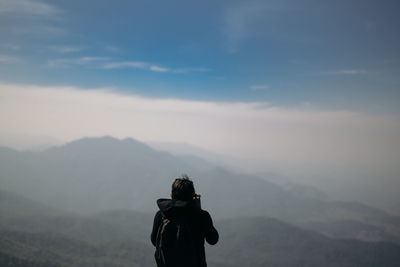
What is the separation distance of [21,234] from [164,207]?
244892mm

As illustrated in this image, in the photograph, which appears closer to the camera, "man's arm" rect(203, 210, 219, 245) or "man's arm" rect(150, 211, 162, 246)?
"man's arm" rect(203, 210, 219, 245)

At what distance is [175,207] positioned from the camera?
→ 13.4 ft

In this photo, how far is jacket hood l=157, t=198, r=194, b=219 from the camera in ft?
13.3

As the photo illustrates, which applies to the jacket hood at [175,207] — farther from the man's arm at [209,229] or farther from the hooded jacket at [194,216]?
the man's arm at [209,229]

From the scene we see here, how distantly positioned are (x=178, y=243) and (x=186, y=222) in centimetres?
40

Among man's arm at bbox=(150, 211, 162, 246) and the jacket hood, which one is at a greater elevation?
the jacket hood

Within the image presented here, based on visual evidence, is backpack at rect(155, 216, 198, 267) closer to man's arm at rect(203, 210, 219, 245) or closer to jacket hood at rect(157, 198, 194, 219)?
jacket hood at rect(157, 198, 194, 219)

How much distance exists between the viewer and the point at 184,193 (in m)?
4.25

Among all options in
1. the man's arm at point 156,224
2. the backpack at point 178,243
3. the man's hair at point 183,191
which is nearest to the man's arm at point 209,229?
the backpack at point 178,243

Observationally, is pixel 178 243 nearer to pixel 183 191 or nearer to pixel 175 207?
pixel 175 207

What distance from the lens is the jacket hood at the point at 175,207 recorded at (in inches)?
160

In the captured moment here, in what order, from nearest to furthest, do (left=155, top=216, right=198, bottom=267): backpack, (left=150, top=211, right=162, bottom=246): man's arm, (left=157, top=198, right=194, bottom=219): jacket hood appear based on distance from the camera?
1. (left=157, top=198, right=194, bottom=219): jacket hood
2. (left=155, top=216, right=198, bottom=267): backpack
3. (left=150, top=211, right=162, bottom=246): man's arm

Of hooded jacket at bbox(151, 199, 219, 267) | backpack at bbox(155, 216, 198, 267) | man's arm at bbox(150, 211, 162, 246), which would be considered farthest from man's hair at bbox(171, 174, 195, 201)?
man's arm at bbox(150, 211, 162, 246)

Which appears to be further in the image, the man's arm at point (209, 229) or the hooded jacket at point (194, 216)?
the man's arm at point (209, 229)
